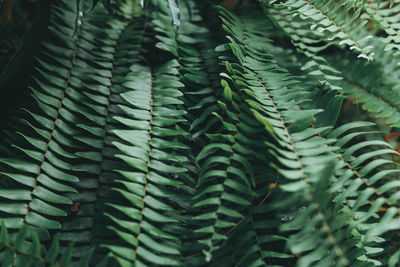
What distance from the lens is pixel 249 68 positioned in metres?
0.71

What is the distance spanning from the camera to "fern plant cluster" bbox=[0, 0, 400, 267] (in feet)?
1.66

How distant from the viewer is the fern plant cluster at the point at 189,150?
0.51 metres

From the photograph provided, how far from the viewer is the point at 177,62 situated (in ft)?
2.51

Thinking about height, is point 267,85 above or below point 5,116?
above

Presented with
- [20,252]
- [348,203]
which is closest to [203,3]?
[348,203]

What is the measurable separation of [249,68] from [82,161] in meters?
0.41

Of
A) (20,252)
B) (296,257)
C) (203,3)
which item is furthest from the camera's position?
(203,3)

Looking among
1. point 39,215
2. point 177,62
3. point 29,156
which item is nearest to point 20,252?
point 39,215

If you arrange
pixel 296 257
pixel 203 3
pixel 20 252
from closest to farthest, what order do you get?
pixel 20 252 < pixel 296 257 < pixel 203 3

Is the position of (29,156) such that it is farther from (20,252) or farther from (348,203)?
(348,203)

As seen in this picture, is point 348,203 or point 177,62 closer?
point 348,203

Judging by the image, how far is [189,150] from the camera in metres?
0.66

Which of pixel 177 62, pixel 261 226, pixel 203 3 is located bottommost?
pixel 261 226

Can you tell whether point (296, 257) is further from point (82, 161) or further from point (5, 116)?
point (5, 116)
